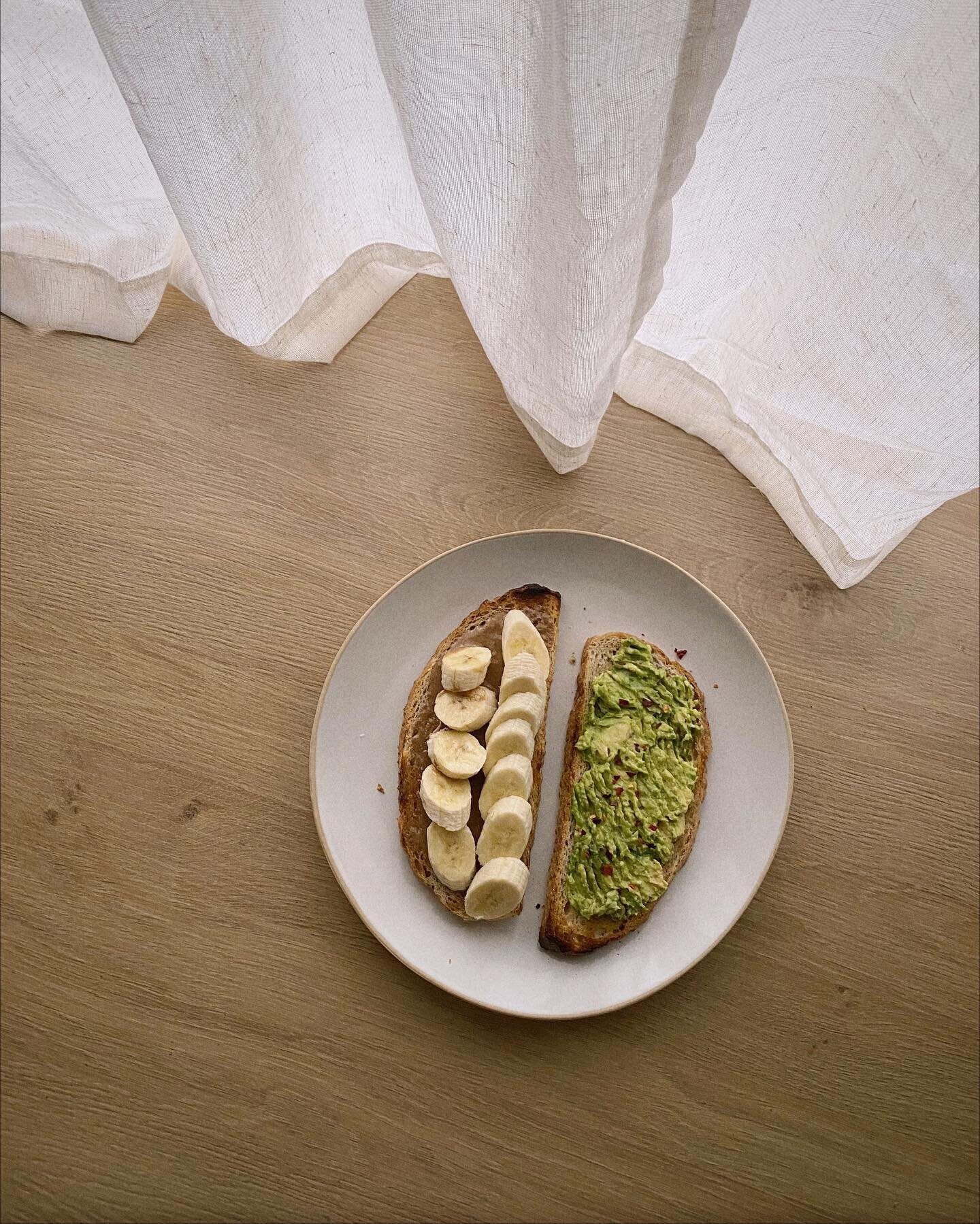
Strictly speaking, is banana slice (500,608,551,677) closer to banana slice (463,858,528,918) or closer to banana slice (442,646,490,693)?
banana slice (442,646,490,693)

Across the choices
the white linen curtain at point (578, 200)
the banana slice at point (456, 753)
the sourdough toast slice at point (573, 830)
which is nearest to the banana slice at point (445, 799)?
the banana slice at point (456, 753)

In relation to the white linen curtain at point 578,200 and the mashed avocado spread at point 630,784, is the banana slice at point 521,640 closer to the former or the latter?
the mashed avocado spread at point 630,784

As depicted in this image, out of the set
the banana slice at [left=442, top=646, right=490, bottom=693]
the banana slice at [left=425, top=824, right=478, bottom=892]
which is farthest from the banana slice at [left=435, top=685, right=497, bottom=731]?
the banana slice at [left=425, top=824, right=478, bottom=892]

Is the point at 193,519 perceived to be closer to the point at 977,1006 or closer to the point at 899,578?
the point at 899,578

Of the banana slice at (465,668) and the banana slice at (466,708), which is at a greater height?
the banana slice at (465,668)

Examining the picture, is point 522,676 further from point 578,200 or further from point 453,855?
point 578,200

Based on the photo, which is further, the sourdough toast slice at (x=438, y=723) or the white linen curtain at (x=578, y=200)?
the sourdough toast slice at (x=438, y=723)

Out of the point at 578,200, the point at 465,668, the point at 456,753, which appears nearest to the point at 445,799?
the point at 456,753
